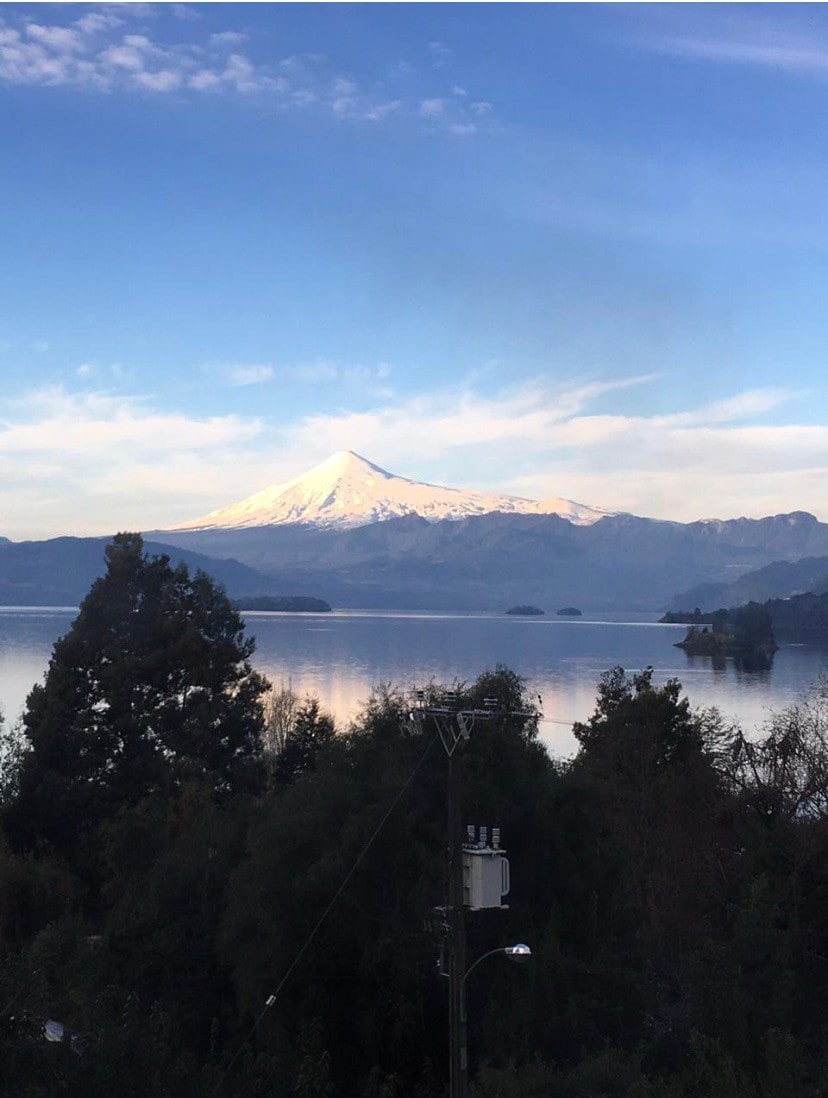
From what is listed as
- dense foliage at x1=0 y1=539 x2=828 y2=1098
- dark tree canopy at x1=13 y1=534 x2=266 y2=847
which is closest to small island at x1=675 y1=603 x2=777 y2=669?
dark tree canopy at x1=13 y1=534 x2=266 y2=847

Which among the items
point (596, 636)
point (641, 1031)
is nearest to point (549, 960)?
point (641, 1031)

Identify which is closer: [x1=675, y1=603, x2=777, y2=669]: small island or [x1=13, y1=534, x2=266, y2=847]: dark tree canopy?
[x1=13, y1=534, x2=266, y2=847]: dark tree canopy

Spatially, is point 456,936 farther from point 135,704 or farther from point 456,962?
point 135,704

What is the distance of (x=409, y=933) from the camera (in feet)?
52.4

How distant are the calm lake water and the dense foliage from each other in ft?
42.7

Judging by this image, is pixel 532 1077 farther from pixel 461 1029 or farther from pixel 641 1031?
pixel 641 1031

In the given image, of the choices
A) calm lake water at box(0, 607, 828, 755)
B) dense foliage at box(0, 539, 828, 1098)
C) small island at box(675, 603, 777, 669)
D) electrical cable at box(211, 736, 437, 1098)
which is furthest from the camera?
small island at box(675, 603, 777, 669)

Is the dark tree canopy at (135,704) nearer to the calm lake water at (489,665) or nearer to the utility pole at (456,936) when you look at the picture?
the calm lake water at (489,665)

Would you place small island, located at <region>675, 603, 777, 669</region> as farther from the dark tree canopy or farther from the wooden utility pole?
the wooden utility pole

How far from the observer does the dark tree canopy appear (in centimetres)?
2936

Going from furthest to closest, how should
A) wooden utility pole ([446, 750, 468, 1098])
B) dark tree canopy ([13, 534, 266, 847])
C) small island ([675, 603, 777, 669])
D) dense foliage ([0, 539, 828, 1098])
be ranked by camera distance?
small island ([675, 603, 777, 669]) < dark tree canopy ([13, 534, 266, 847]) < dense foliage ([0, 539, 828, 1098]) < wooden utility pole ([446, 750, 468, 1098])

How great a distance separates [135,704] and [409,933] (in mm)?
16614

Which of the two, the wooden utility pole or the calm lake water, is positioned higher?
the wooden utility pole

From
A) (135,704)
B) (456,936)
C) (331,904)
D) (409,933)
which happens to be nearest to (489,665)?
(135,704)
